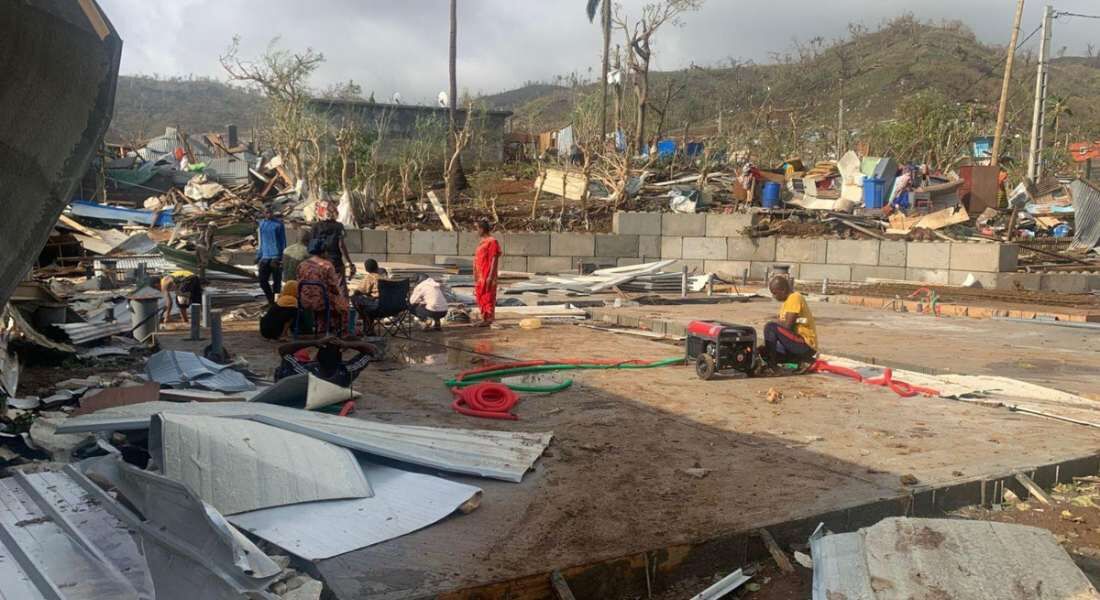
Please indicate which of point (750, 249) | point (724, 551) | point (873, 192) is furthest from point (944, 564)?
point (873, 192)

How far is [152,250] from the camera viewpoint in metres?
18.2

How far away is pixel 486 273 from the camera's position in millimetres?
11305

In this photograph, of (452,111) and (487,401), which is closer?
(487,401)

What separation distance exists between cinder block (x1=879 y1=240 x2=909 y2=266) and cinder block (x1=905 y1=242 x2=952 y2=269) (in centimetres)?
9

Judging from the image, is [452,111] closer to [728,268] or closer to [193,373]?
[728,268]

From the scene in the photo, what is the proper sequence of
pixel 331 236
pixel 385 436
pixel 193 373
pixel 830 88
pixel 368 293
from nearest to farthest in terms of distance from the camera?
pixel 385 436, pixel 193 373, pixel 331 236, pixel 368 293, pixel 830 88

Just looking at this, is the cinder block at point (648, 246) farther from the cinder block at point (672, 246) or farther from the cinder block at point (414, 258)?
the cinder block at point (414, 258)

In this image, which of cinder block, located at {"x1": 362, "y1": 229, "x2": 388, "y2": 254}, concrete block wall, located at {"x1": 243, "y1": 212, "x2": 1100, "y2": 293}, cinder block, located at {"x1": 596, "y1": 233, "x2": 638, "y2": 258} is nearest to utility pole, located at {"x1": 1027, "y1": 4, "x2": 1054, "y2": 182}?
concrete block wall, located at {"x1": 243, "y1": 212, "x2": 1100, "y2": 293}

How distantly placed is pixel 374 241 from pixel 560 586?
14.8 m

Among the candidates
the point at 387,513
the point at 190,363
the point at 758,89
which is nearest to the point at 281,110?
the point at 190,363

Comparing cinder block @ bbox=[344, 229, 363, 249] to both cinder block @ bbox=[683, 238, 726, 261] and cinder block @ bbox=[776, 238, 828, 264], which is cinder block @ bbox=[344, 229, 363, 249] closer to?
cinder block @ bbox=[683, 238, 726, 261]

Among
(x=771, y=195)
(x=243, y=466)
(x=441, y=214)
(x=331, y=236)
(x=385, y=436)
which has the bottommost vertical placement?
(x=385, y=436)

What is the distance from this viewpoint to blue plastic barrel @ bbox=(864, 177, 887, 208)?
2027 cm

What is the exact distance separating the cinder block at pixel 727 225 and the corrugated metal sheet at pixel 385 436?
45.1 ft
